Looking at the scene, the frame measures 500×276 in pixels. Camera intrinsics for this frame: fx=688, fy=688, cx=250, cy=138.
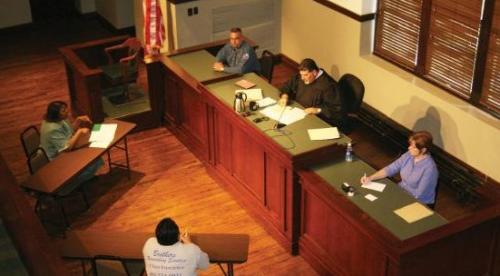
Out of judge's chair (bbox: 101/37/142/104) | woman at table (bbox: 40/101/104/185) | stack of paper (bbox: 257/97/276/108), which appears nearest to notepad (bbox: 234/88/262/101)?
stack of paper (bbox: 257/97/276/108)

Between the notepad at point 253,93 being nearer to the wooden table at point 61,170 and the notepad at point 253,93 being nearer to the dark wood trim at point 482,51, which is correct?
the wooden table at point 61,170

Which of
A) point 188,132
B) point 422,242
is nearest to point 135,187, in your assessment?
point 188,132

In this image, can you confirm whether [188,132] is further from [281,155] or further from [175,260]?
[175,260]

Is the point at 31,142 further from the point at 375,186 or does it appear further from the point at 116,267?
the point at 375,186

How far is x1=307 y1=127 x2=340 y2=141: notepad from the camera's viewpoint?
20.5 feet

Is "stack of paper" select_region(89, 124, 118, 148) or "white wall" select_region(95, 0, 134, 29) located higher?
"white wall" select_region(95, 0, 134, 29)

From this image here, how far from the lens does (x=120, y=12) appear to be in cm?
1123

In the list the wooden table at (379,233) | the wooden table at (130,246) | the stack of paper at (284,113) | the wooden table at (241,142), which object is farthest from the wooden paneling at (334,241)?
the stack of paper at (284,113)

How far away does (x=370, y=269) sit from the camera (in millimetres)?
5316

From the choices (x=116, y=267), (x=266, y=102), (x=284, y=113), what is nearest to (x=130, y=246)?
(x=116, y=267)

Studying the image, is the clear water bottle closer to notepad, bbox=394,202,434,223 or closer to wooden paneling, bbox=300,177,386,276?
wooden paneling, bbox=300,177,386,276

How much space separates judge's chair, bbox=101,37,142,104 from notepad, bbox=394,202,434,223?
433cm

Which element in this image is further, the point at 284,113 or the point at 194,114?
the point at 194,114

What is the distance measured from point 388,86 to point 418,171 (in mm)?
2695
